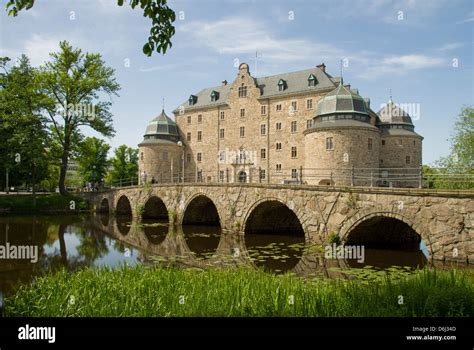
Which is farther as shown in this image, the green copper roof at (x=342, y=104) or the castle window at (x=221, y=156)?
the castle window at (x=221, y=156)

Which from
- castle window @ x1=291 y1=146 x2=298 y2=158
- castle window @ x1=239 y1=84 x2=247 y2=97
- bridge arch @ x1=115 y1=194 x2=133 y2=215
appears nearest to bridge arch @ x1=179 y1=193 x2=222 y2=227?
bridge arch @ x1=115 y1=194 x2=133 y2=215

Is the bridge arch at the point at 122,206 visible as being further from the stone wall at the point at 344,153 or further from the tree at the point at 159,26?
the tree at the point at 159,26

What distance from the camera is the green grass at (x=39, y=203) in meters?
32.1

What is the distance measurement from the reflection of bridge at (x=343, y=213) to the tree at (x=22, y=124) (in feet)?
40.7

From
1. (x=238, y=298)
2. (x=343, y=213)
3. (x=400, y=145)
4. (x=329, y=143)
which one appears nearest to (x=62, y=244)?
(x=343, y=213)

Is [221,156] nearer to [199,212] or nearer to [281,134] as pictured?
[281,134]

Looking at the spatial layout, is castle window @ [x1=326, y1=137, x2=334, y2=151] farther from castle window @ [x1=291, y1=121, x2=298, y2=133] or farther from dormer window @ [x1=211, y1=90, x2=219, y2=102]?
dormer window @ [x1=211, y1=90, x2=219, y2=102]

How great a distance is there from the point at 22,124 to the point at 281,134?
23.0 metres

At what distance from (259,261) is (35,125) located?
2696 centimetres

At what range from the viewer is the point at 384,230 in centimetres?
1698

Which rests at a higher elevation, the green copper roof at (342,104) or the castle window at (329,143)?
the green copper roof at (342,104)

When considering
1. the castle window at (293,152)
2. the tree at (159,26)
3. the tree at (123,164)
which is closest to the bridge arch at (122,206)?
the tree at (123,164)

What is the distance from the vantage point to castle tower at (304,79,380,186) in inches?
1042
